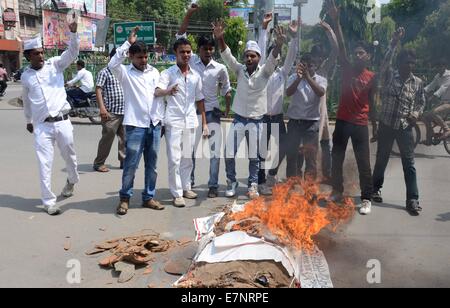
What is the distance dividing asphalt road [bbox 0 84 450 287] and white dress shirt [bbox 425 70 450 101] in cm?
Answer: 181

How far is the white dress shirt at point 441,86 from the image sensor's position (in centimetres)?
789

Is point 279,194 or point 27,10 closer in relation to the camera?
point 279,194

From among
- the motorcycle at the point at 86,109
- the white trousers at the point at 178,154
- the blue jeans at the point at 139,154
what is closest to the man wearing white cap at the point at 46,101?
the blue jeans at the point at 139,154

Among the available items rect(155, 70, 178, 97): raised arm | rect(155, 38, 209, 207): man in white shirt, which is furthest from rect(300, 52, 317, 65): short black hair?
rect(155, 70, 178, 97): raised arm

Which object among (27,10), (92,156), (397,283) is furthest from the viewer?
(27,10)

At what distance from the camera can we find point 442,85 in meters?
8.15

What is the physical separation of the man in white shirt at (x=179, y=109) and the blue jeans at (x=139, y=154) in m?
0.19

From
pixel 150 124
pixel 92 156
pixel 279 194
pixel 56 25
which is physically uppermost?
pixel 56 25

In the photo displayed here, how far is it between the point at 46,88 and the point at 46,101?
156 millimetres

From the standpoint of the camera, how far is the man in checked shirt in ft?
16.5

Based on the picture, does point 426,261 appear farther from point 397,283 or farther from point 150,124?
point 150,124

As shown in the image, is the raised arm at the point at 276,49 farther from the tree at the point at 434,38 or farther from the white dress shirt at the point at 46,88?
the white dress shirt at the point at 46,88
